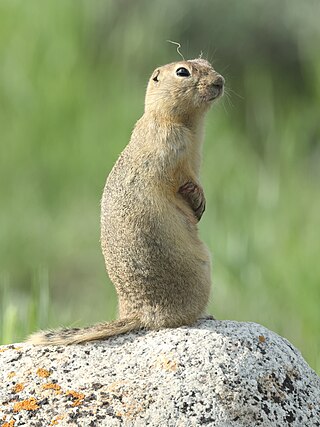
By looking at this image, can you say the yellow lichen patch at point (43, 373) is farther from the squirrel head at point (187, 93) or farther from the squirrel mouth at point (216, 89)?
the squirrel mouth at point (216, 89)

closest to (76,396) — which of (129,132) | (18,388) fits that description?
(18,388)

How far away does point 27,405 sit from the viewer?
4.34m

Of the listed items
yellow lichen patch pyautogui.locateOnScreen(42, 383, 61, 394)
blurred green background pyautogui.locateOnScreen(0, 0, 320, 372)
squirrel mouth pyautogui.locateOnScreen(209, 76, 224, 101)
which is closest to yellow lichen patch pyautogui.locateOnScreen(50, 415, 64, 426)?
yellow lichen patch pyautogui.locateOnScreen(42, 383, 61, 394)

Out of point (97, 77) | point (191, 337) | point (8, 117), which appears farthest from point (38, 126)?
point (191, 337)

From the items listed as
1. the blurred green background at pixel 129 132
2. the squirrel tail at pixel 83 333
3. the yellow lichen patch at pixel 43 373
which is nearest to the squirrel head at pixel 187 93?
the squirrel tail at pixel 83 333

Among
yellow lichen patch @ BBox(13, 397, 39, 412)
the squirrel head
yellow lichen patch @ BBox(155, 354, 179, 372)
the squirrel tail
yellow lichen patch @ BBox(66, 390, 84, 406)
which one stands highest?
the squirrel head

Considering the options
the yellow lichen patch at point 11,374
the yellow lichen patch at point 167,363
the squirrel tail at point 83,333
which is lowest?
the yellow lichen patch at point 11,374

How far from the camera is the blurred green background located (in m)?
9.13

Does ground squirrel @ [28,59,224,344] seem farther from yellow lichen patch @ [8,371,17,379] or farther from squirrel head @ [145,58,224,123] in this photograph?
A: yellow lichen patch @ [8,371,17,379]

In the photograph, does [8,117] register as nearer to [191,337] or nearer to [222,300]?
[222,300]

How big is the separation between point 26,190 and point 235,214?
253 centimetres

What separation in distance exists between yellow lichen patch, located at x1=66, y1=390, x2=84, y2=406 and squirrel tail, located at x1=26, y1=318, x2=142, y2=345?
374 millimetres

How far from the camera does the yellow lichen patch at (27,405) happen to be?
4.32 meters

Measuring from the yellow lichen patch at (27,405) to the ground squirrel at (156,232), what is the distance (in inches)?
16.4
